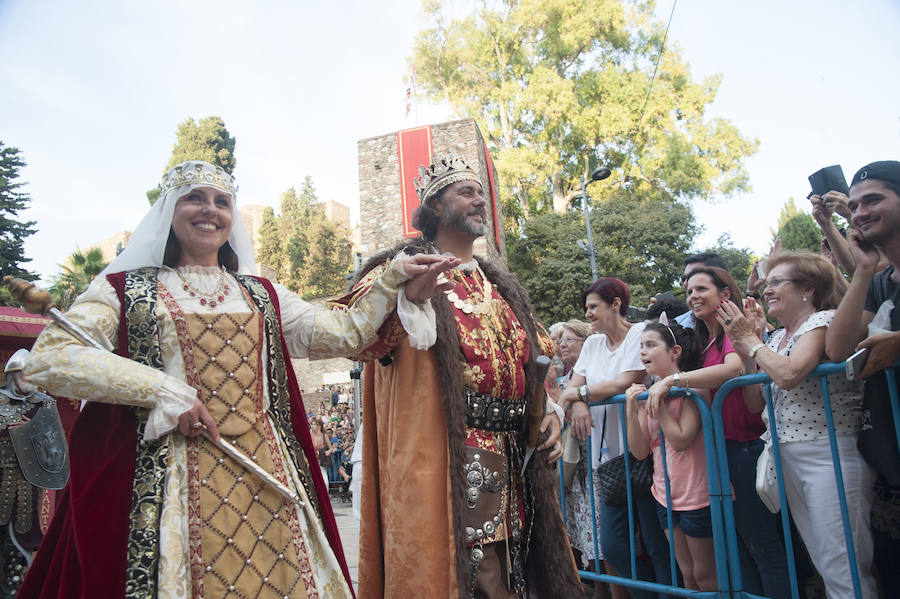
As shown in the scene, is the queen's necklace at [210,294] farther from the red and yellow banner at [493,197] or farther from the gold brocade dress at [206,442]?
the red and yellow banner at [493,197]

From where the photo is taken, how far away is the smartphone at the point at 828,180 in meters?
3.09

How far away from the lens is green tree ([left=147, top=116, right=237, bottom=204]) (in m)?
32.0

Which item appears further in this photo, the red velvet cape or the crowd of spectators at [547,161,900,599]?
the crowd of spectators at [547,161,900,599]

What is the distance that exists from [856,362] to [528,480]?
1.33 metres

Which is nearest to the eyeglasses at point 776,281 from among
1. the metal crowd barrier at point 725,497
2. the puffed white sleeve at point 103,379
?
the metal crowd barrier at point 725,497

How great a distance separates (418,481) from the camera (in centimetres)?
229

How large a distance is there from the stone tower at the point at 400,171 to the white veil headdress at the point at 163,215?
70.1 ft

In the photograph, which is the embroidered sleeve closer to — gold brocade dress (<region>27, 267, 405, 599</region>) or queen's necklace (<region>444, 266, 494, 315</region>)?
gold brocade dress (<region>27, 267, 405, 599</region>)

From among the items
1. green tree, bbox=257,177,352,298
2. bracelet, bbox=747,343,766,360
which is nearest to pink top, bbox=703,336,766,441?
Answer: bracelet, bbox=747,343,766,360

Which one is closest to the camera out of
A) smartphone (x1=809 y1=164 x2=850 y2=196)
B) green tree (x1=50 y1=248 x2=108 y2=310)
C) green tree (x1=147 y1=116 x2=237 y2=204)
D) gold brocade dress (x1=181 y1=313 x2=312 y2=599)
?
gold brocade dress (x1=181 y1=313 x2=312 y2=599)

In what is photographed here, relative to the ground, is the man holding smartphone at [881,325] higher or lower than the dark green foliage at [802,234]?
lower

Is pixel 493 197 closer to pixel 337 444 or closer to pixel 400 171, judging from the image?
pixel 400 171

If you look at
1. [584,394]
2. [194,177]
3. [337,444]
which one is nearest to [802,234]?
[337,444]

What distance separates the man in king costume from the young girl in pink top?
687 mm
